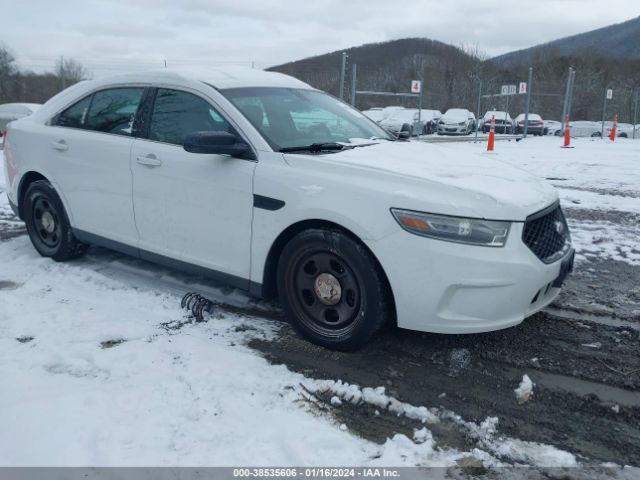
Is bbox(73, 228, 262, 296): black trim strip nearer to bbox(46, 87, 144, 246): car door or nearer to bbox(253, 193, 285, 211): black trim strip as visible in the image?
bbox(46, 87, 144, 246): car door

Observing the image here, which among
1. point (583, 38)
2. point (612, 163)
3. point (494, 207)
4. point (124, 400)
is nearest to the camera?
point (124, 400)

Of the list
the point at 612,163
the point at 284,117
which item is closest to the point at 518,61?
the point at 612,163

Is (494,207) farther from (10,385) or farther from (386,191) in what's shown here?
(10,385)

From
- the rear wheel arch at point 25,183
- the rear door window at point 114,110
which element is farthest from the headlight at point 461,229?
the rear wheel arch at point 25,183

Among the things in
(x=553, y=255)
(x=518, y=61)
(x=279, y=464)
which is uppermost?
(x=518, y=61)

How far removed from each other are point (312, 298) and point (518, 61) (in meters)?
68.4

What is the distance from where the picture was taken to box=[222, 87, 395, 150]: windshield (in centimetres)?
393

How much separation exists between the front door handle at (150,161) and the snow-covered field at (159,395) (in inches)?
38.7

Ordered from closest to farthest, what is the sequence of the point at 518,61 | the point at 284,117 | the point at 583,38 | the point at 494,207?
the point at 494,207, the point at 284,117, the point at 518,61, the point at 583,38

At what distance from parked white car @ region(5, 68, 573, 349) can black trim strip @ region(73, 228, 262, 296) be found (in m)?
0.02

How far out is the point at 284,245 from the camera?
12.1 feet

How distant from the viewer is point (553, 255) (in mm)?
3445

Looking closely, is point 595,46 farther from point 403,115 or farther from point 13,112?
point 13,112

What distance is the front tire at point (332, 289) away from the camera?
3305 millimetres
